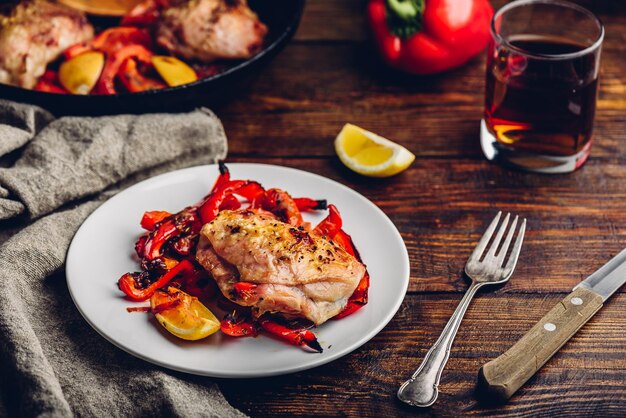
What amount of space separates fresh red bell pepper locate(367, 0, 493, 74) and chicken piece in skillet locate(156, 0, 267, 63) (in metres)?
0.59

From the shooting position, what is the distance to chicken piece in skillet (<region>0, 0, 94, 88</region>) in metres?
2.78

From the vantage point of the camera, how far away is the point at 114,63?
288 centimetres

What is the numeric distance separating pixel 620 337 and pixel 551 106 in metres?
0.84

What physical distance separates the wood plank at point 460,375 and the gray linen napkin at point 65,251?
0.17 meters

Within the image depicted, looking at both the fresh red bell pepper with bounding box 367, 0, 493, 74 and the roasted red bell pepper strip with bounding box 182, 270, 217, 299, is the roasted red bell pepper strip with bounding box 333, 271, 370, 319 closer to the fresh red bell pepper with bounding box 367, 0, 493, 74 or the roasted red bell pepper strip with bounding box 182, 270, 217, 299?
the roasted red bell pepper strip with bounding box 182, 270, 217, 299

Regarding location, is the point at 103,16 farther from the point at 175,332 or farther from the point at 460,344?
the point at 460,344

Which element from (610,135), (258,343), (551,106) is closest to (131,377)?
(258,343)

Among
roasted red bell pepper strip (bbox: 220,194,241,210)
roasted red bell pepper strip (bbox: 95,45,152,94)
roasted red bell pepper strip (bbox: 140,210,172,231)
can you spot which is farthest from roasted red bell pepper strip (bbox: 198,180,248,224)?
roasted red bell pepper strip (bbox: 95,45,152,94)

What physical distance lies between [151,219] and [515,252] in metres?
1.10

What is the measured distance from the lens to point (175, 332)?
1.91m

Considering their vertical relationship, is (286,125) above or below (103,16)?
below

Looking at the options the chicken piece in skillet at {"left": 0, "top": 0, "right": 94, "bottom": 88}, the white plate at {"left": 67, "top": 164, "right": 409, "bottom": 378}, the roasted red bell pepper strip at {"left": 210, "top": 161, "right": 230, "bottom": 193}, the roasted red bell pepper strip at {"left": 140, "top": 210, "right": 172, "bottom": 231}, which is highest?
the chicken piece in skillet at {"left": 0, "top": 0, "right": 94, "bottom": 88}

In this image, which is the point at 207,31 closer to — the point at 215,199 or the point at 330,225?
the point at 215,199

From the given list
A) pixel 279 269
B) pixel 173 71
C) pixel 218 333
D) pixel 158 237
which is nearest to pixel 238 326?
pixel 218 333
